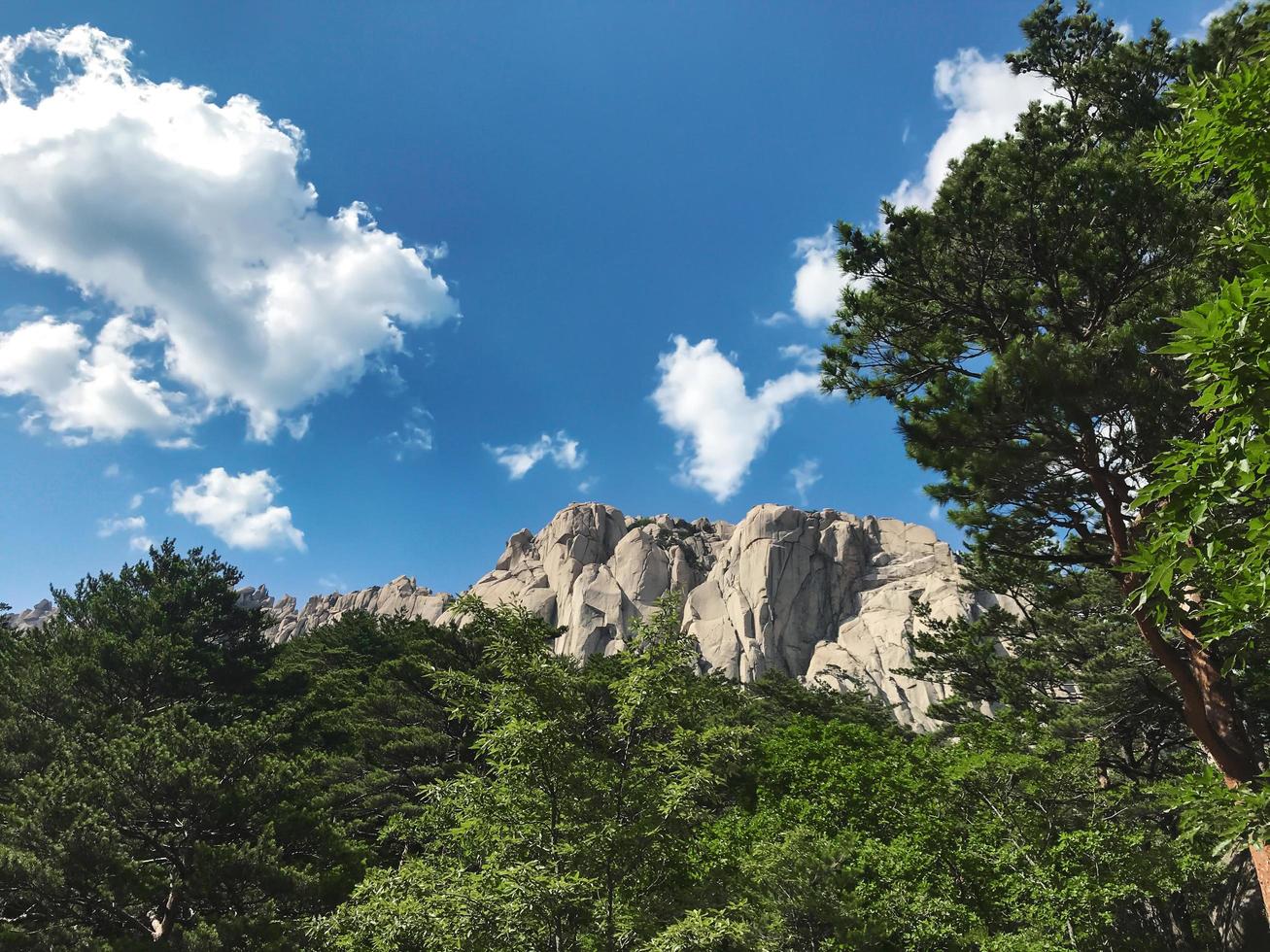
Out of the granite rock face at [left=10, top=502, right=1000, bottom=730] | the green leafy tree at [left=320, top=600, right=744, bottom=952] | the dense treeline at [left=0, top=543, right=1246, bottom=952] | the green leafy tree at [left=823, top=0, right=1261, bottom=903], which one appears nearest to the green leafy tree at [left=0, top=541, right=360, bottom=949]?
the dense treeline at [left=0, top=543, right=1246, bottom=952]

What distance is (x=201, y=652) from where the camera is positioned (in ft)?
72.0

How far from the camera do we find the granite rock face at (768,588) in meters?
55.2

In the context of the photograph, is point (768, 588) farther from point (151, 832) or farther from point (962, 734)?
point (151, 832)

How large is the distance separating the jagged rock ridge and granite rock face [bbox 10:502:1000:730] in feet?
0.41

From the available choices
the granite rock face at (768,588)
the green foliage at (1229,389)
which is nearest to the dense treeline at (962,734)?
the green foliage at (1229,389)

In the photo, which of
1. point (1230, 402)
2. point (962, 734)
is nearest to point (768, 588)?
point (962, 734)

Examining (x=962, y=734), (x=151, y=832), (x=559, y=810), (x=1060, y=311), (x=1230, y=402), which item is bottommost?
(x=559, y=810)

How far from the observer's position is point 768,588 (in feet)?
200

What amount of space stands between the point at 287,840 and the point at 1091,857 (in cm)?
1441

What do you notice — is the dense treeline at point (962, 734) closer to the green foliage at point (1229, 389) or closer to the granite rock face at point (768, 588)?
the green foliage at point (1229, 389)

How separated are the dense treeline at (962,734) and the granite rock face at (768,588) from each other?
3862 centimetres

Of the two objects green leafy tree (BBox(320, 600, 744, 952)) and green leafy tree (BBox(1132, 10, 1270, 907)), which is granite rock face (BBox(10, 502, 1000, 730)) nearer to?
green leafy tree (BBox(320, 600, 744, 952))

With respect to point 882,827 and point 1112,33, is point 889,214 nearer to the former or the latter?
point 1112,33

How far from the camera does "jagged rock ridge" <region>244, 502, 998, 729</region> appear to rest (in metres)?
55.2
